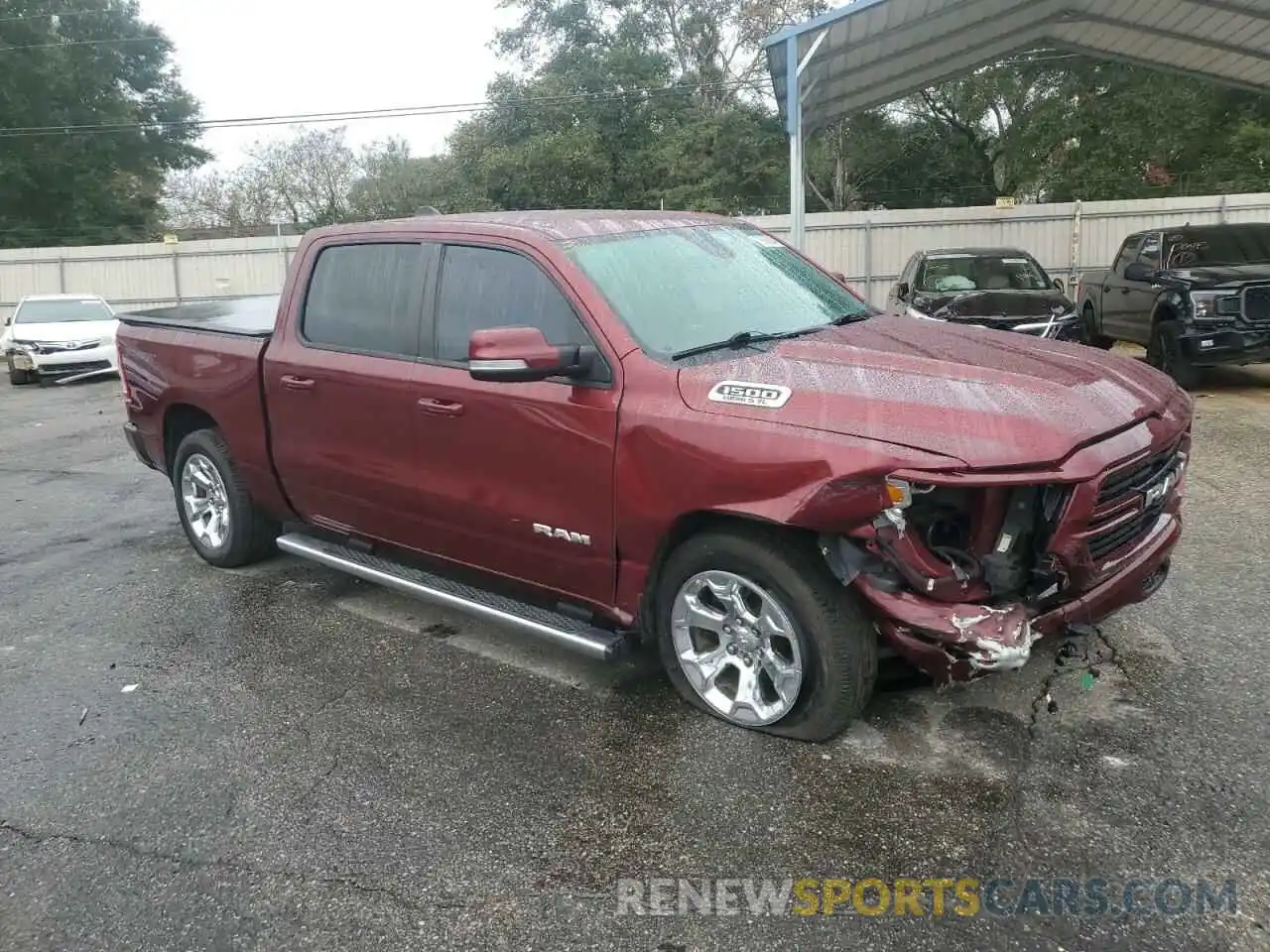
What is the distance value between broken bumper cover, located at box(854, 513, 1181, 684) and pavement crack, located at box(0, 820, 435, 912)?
5.28 feet

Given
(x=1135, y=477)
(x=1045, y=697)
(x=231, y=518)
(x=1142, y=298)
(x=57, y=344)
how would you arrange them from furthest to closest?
1. (x=57, y=344)
2. (x=1142, y=298)
3. (x=231, y=518)
4. (x=1045, y=697)
5. (x=1135, y=477)

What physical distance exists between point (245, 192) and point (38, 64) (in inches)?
569

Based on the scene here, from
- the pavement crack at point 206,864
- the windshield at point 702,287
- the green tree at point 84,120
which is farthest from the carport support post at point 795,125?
the green tree at point 84,120

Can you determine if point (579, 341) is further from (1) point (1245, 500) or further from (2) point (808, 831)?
(1) point (1245, 500)

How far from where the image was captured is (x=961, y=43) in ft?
49.7

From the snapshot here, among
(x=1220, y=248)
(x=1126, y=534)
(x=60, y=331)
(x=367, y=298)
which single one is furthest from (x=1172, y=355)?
(x=60, y=331)

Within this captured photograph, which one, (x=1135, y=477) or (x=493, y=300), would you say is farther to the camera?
(x=493, y=300)

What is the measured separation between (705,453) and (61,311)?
1730 cm

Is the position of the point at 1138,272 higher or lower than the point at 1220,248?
lower

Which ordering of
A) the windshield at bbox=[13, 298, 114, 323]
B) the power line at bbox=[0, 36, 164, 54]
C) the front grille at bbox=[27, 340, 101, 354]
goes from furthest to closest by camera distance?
the power line at bbox=[0, 36, 164, 54]
the windshield at bbox=[13, 298, 114, 323]
the front grille at bbox=[27, 340, 101, 354]

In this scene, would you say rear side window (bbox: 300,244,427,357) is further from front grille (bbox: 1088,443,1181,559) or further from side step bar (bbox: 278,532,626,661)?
front grille (bbox: 1088,443,1181,559)

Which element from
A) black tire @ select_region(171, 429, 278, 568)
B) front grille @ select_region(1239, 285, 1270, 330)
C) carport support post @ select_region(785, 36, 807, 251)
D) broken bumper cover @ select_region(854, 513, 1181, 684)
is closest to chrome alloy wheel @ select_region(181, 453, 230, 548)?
black tire @ select_region(171, 429, 278, 568)

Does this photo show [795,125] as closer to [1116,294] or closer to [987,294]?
[987,294]

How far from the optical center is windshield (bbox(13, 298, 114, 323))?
17016 mm
